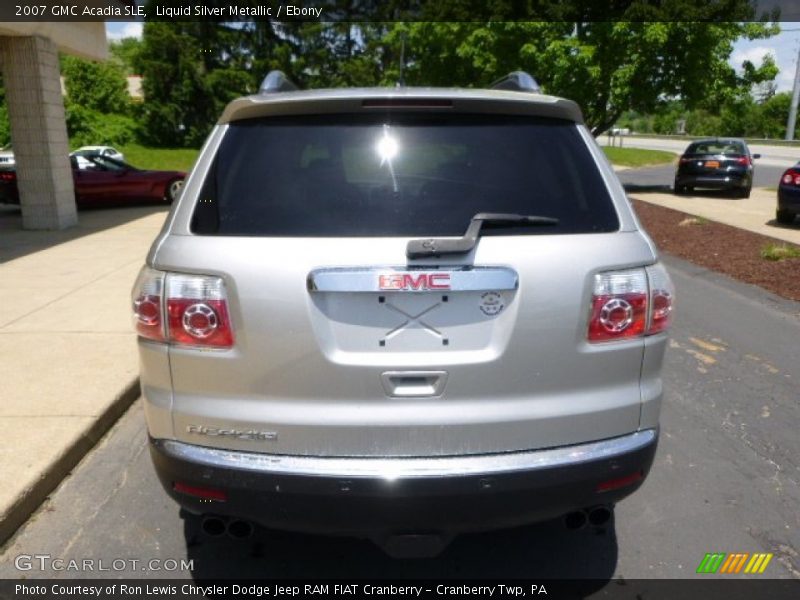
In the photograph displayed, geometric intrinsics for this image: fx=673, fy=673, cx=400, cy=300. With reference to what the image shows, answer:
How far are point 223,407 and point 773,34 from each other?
23960 mm

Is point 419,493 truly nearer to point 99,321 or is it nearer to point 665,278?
point 665,278

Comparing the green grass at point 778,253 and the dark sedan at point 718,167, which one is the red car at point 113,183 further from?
the dark sedan at point 718,167

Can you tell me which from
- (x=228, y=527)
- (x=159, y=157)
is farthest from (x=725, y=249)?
(x=159, y=157)

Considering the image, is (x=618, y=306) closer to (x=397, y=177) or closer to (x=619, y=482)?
(x=619, y=482)

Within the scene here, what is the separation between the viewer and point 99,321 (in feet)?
19.6

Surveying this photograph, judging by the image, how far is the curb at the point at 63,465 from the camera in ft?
9.93

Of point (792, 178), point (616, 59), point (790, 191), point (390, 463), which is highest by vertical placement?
point (616, 59)

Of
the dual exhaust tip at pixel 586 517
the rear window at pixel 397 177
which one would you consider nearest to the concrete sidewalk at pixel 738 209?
the dual exhaust tip at pixel 586 517

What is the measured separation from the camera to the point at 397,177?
237 centimetres

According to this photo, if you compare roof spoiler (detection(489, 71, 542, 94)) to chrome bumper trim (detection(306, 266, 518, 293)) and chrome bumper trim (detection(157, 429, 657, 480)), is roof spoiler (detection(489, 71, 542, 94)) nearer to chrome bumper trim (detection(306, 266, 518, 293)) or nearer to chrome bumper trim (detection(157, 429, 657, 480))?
chrome bumper trim (detection(306, 266, 518, 293))

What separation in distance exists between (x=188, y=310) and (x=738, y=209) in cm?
1739

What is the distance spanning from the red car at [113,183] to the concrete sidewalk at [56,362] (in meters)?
7.06

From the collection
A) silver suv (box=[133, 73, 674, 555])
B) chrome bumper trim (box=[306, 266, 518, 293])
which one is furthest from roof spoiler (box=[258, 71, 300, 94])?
chrome bumper trim (box=[306, 266, 518, 293])

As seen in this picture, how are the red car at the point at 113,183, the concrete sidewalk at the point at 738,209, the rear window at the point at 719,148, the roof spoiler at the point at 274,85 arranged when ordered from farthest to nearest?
the rear window at the point at 719,148 → the red car at the point at 113,183 → the concrete sidewalk at the point at 738,209 → the roof spoiler at the point at 274,85
